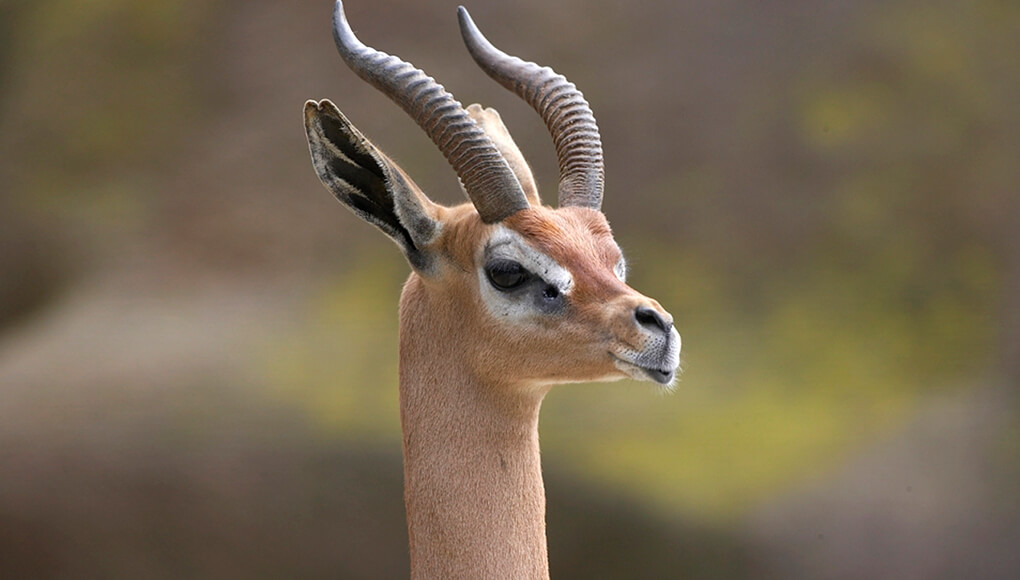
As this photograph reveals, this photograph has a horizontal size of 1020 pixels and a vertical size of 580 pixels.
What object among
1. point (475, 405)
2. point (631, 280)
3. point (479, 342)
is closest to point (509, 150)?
point (479, 342)

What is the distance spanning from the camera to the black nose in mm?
2969

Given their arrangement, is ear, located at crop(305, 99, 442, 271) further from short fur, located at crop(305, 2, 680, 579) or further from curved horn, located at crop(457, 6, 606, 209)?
curved horn, located at crop(457, 6, 606, 209)

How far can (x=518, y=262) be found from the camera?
3146 mm

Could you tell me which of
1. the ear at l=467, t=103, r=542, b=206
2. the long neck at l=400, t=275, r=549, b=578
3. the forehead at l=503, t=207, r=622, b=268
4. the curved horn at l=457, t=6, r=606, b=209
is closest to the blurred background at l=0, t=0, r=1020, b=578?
the ear at l=467, t=103, r=542, b=206

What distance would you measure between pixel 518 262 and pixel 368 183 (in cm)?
49

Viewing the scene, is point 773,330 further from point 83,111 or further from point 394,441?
point 83,111

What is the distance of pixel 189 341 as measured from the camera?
6375 millimetres

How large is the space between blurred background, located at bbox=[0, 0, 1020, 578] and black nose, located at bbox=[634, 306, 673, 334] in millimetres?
3029

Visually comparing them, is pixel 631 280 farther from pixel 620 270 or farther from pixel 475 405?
pixel 475 405

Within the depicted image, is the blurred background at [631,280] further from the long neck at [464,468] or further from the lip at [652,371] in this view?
the lip at [652,371]

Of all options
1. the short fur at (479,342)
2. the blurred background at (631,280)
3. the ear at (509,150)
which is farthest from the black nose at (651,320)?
the blurred background at (631,280)

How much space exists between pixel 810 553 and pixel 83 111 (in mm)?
4947

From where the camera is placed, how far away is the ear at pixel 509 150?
143 inches

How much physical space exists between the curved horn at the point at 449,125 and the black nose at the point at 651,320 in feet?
1.64
